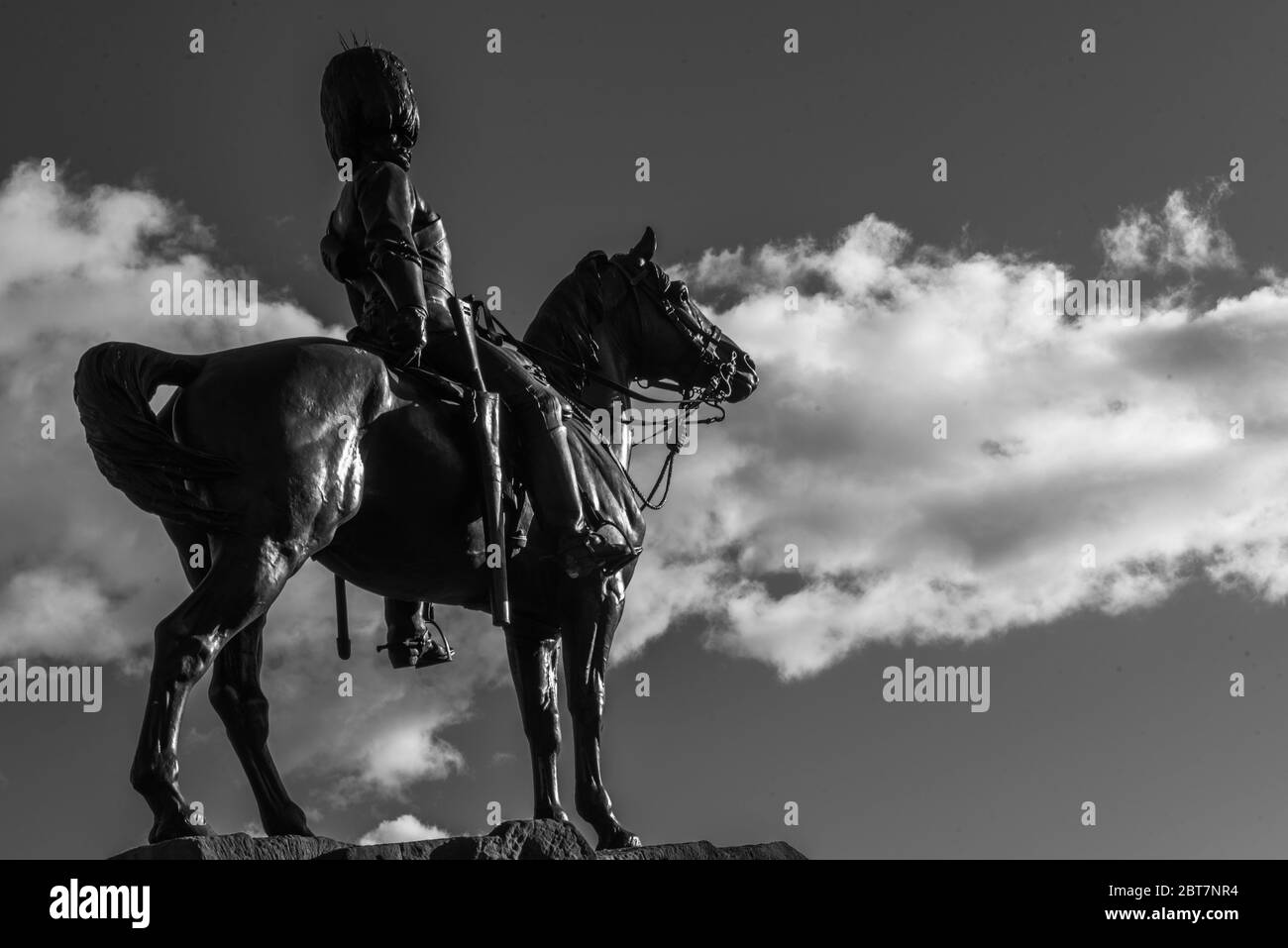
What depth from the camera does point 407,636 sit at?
14.0 meters

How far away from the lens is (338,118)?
14.2m

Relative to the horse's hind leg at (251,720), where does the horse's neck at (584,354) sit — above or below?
above

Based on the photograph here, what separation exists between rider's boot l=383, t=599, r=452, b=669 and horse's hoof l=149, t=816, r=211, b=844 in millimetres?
3196

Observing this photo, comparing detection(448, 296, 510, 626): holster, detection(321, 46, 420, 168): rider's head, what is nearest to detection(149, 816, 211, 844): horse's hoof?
detection(448, 296, 510, 626): holster

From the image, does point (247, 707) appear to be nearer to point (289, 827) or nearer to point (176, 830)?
point (289, 827)

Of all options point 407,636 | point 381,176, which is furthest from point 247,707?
point 381,176

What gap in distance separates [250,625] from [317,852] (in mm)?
1707

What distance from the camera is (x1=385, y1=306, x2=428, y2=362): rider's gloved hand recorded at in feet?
42.9

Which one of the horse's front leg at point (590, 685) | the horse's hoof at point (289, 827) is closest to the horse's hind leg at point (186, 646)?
the horse's hoof at point (289, 827)

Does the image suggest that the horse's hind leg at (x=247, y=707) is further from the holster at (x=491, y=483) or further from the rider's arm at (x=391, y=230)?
the rider's arm at (x=391, y=230)

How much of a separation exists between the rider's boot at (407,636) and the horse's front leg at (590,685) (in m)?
1.02

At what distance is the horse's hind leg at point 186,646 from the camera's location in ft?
36.3
